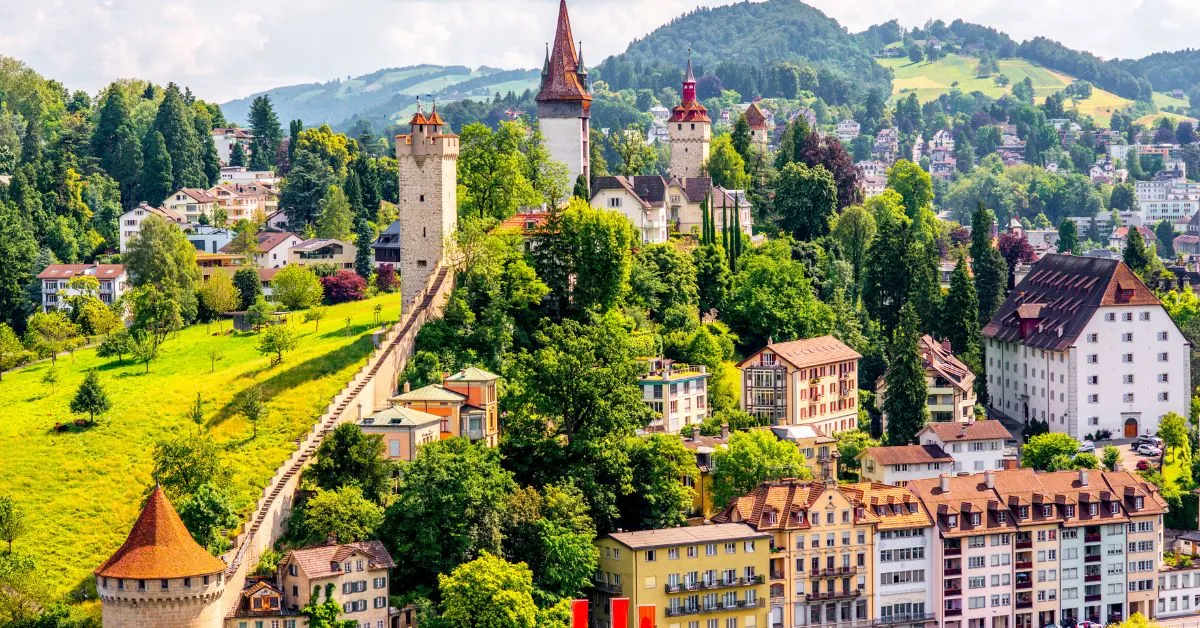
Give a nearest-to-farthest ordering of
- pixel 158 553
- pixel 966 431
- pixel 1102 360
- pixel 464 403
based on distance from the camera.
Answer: pixel 158 553 → pixel 464 403 → pixel 966 431 → pixel 1102 360

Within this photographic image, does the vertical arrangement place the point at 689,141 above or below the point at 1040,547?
above

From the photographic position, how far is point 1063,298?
109625 mm

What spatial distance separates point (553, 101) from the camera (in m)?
115

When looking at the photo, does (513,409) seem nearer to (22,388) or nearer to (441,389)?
(441,389)

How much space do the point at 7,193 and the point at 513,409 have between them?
61.7 metres

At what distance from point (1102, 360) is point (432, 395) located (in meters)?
38.2

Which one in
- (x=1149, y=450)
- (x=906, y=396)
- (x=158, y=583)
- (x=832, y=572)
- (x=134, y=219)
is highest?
(x=134, y=219)

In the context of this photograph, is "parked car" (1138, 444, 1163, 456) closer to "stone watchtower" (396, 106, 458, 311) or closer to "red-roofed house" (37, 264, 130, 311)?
"stone watchtower" (396, 106, 458, 311)

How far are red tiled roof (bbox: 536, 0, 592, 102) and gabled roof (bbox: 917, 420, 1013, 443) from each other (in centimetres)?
2996

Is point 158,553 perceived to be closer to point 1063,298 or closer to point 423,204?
point 423,204

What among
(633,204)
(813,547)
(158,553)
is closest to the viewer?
(158,553)

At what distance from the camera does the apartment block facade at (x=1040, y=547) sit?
87.2 meters

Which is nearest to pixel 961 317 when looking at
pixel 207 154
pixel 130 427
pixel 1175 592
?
pixel 1175 592

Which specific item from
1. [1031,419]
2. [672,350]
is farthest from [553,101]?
[1031,419]
